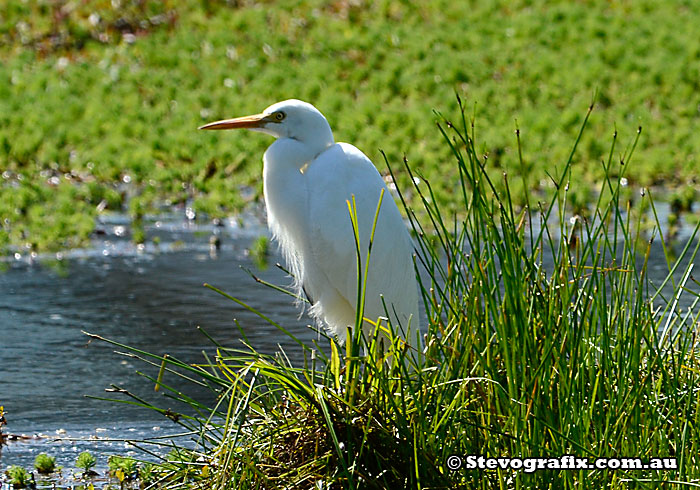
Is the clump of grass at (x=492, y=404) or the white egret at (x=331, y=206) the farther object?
the white egret at (x=331, y=206)

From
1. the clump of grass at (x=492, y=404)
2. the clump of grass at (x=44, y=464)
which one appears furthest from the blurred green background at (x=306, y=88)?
the clump of grass at (x=492, y=404)

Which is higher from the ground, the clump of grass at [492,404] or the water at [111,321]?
the clump of grass at [492,404]

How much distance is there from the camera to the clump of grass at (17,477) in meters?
3.66

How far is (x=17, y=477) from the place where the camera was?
3654 mm

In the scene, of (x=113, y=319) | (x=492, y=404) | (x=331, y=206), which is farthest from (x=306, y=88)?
(x=492, y=404)

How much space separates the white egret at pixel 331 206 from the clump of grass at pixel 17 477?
4.74ft

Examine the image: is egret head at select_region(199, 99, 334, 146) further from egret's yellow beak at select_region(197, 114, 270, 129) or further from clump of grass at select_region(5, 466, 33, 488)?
clump of grass at select_region(5, 466, 33, 488)

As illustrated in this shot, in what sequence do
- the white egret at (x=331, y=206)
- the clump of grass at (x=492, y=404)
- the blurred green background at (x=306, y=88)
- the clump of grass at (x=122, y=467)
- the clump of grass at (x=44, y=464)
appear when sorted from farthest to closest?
the blurred green background at (x=306, y=88) → the white egret at (x=331, y=206) → the clump of grass at (x=44, y=464) → the clump of grass at (x=122, y=467) → the clump of grass at (x=492, y=404)

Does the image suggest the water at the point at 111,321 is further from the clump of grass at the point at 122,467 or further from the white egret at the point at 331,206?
the white egret at the point at 331,206

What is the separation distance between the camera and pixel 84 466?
3664 mm

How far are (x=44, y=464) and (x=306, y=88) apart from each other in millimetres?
8278

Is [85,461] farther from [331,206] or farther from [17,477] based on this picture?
[331,206]

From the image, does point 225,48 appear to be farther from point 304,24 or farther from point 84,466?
point 84,466

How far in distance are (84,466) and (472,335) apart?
60.3 inches
